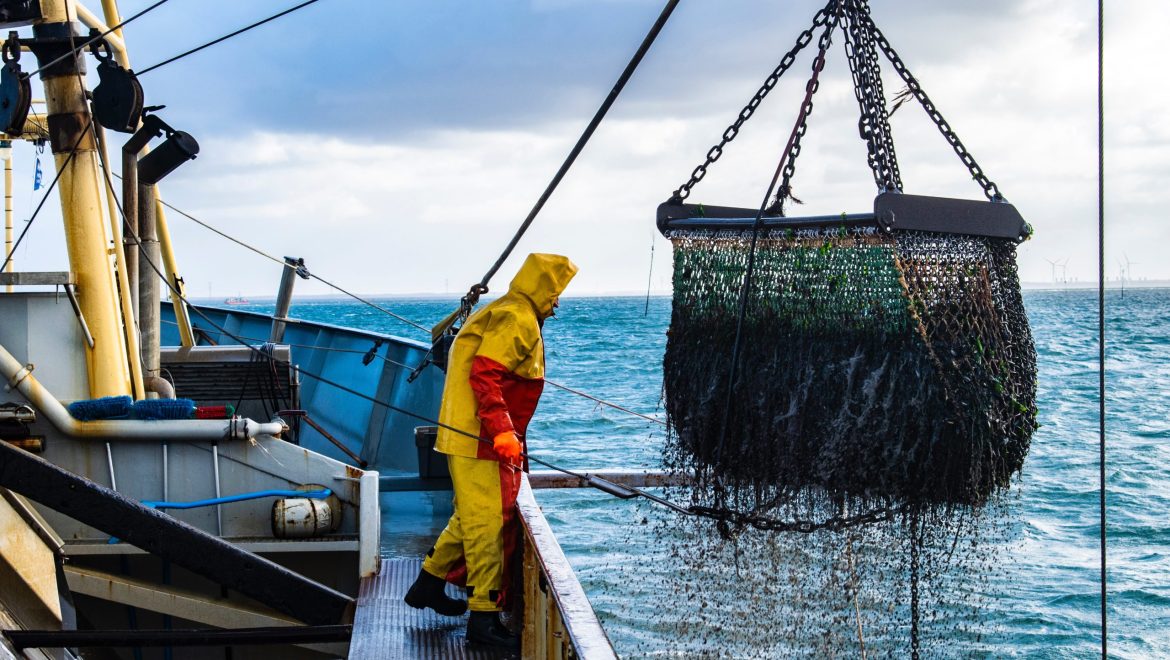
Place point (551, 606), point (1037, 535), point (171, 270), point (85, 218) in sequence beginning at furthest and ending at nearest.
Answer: point (1037, 535), point (171, 270), point (85, 218), point (551, 606)

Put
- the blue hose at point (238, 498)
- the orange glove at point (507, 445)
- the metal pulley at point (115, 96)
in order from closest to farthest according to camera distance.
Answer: the orange glove at point (507, 445)
the blue hose at point (238, 498)
the metal pulley at point (115, 96)

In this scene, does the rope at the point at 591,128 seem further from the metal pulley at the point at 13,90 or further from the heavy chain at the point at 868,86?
the metal pulley at the point at 13,90

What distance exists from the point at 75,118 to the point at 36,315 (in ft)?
4.20

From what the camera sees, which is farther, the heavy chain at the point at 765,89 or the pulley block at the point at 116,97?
the pulley block at the point at 116,97

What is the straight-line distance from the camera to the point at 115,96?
265 inches

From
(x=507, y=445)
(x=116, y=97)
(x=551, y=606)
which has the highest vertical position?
(x=116, y=97)

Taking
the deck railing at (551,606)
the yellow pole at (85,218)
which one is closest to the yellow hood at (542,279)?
the deck railing at (551,606)

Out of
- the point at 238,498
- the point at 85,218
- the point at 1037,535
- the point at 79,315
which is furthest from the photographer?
the point at 1037,535

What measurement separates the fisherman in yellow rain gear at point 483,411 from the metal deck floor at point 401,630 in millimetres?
115

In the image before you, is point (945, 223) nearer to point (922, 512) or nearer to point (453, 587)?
point (922, 512)

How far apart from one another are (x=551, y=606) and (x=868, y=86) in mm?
2271

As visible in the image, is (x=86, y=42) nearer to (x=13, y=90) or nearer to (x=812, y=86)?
(x=13, y=90)

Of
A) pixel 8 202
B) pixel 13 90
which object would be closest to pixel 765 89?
pixel 13 90

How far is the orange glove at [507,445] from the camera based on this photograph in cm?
397
